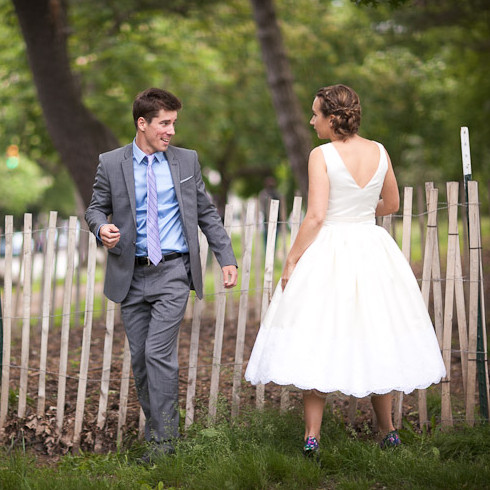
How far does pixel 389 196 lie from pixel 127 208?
1.53 meters

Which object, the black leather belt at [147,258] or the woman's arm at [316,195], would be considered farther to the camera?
the black leather belt at [147,258]

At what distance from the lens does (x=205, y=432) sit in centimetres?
436

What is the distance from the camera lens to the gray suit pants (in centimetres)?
428

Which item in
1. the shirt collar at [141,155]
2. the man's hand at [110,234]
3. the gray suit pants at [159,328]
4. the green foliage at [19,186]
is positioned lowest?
the gray suit pants at [159,328]

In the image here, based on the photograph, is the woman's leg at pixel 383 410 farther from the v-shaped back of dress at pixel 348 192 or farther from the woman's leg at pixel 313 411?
the v-shaped back of dress at pixel 348 192

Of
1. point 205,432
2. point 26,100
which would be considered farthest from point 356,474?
point 26,100

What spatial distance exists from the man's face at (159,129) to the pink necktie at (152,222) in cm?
15

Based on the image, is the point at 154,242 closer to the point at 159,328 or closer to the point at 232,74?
the point at 159,328

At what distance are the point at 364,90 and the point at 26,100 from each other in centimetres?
979

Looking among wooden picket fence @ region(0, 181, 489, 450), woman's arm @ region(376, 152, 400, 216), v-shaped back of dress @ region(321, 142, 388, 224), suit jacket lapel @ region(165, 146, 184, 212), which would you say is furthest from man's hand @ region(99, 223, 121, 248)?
woman's arm @ region(376, 152, 400, 216)

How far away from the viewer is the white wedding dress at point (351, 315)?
3.98 meters

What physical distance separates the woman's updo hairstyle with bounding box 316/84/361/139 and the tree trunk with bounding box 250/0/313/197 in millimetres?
6412

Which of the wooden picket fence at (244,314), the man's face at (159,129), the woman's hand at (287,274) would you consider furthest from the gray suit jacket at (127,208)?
the wooden picket fence at (244,314)

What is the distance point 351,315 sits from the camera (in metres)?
4.03
